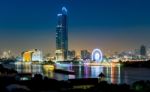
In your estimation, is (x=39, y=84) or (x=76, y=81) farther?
(x=76, y=81)

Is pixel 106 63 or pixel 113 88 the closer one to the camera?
pixel 113 88

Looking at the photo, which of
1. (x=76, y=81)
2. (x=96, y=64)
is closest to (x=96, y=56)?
(x=96, y=64)

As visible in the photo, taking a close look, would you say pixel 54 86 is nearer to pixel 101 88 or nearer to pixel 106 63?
pixel 101 88

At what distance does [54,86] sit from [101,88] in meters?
2.88

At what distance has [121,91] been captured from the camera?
881 inches

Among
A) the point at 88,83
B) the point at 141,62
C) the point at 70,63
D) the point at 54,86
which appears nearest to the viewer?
the point at 54,86

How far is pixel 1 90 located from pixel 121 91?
6.87 meters

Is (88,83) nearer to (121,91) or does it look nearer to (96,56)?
(121,91)

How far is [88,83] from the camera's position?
92.6 feet

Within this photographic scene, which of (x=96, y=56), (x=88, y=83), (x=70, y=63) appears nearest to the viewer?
(x=88, y=83)

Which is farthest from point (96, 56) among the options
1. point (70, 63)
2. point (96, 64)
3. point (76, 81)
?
point (76, 81)

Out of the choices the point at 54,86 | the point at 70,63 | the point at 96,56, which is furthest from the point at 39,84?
the point at 70,63

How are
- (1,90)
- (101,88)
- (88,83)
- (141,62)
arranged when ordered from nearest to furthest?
(1,90) < (101,88) < (88,83) < (141,62)

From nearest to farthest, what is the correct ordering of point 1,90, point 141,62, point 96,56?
point 1,90
point 96,56
point 141,62
